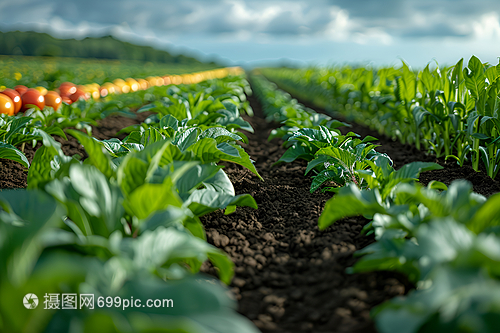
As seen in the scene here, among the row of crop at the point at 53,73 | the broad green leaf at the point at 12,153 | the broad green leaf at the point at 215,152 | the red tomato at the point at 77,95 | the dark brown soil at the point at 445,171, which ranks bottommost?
the dark brown soil at the point at 445,171

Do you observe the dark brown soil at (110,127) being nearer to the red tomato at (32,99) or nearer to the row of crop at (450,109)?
the red tomato at (32,99)

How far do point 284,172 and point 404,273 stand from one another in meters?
2.04

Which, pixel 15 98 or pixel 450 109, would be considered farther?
pixel 15 98

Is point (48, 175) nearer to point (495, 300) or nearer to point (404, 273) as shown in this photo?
point (404, 273)

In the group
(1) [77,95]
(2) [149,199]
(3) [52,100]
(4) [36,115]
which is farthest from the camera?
(1) [77,95]

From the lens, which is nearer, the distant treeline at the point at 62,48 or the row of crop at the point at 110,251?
the row of crop at the point at 110,251

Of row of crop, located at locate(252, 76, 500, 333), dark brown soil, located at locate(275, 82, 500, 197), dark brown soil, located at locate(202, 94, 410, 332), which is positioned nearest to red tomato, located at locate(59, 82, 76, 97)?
dark brown soil, located at locate(202, 94, 410, 332)

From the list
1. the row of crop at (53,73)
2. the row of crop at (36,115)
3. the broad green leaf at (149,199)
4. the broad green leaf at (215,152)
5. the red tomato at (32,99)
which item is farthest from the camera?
the row of crop at (53,73)

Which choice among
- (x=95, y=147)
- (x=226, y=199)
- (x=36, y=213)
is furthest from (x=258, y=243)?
(x=36, y=213)

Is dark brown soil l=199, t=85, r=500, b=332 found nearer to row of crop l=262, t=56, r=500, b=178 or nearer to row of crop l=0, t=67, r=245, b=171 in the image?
row of crop l=262, t=56, r=500, b=178

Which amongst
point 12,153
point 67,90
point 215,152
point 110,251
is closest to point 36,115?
point 12,153

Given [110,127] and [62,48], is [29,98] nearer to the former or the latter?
[110,127]

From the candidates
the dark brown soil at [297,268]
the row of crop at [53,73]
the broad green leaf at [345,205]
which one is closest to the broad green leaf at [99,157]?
the dark brown soil at [297,268]

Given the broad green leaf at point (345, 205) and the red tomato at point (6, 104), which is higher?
the red tomato at point (6, 104)
